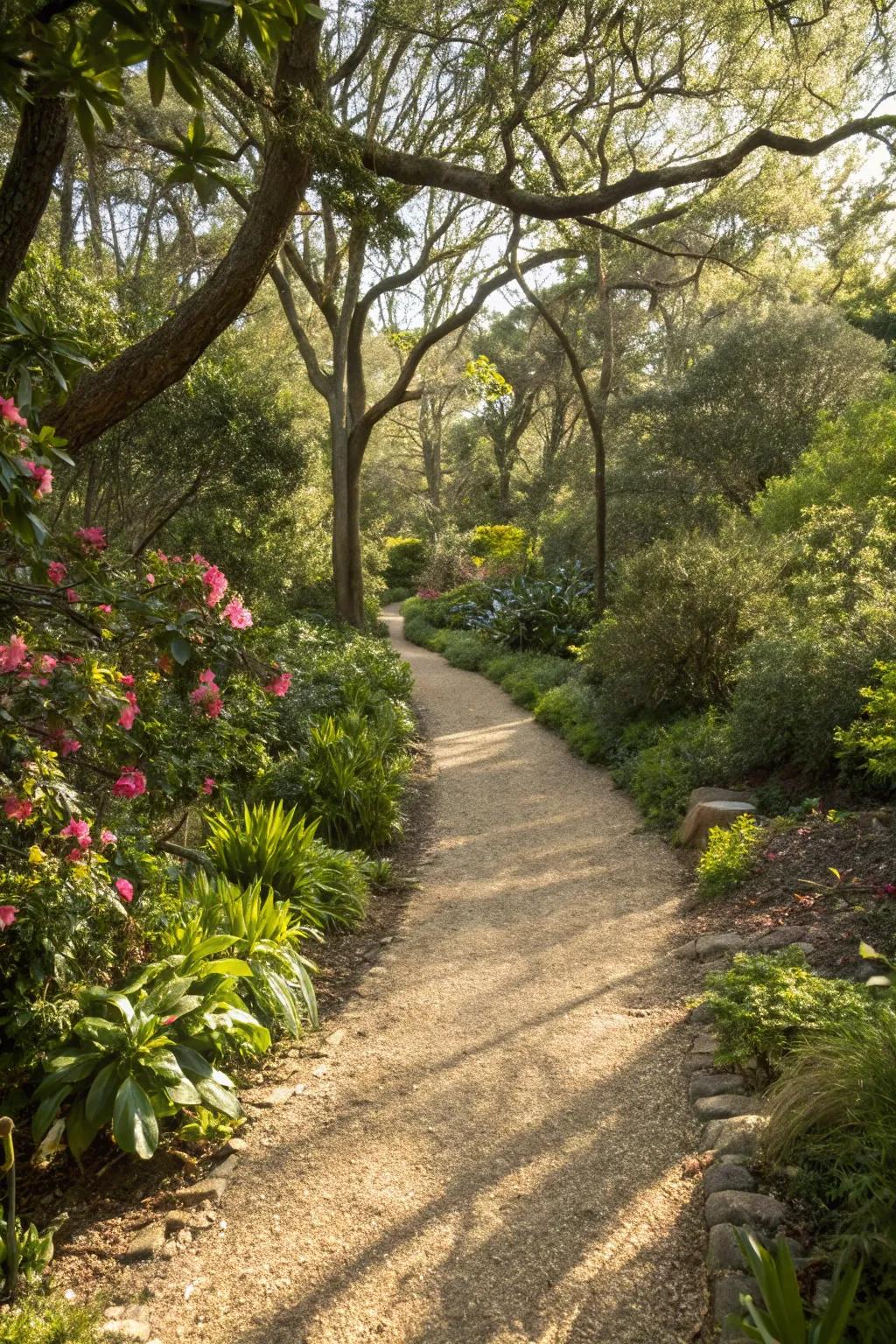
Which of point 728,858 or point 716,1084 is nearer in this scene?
point 716,1084

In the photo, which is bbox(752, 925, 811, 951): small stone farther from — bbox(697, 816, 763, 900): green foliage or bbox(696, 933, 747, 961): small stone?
bbox(697, 816, 763, 900): green foliage

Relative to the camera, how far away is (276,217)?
4.75 m

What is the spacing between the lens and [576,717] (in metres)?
10.5

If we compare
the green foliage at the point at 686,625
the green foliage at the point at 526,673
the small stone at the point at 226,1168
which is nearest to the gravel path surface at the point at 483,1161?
the small stone at the point at 226,1168

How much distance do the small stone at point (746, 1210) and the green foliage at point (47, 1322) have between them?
1828 mm

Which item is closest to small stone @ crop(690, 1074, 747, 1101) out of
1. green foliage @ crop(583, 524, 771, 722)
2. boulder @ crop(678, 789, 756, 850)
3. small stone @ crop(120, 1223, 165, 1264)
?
small stone @ crop(120, 1223, 165, 1264)

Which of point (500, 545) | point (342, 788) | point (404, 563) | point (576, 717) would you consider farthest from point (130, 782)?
point (404, 563)

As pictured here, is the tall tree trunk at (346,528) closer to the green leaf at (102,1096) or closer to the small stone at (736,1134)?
the green leaf at (102,1096)

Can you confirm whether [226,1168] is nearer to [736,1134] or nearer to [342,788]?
[736,1134]

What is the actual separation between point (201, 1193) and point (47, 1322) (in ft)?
2.55

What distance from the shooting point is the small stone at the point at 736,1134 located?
289 cm

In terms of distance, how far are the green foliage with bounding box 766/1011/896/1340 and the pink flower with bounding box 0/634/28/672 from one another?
2.65 m

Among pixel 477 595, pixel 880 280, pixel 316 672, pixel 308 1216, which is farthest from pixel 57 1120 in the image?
pixel 880 280

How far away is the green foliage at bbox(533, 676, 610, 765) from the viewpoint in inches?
372
